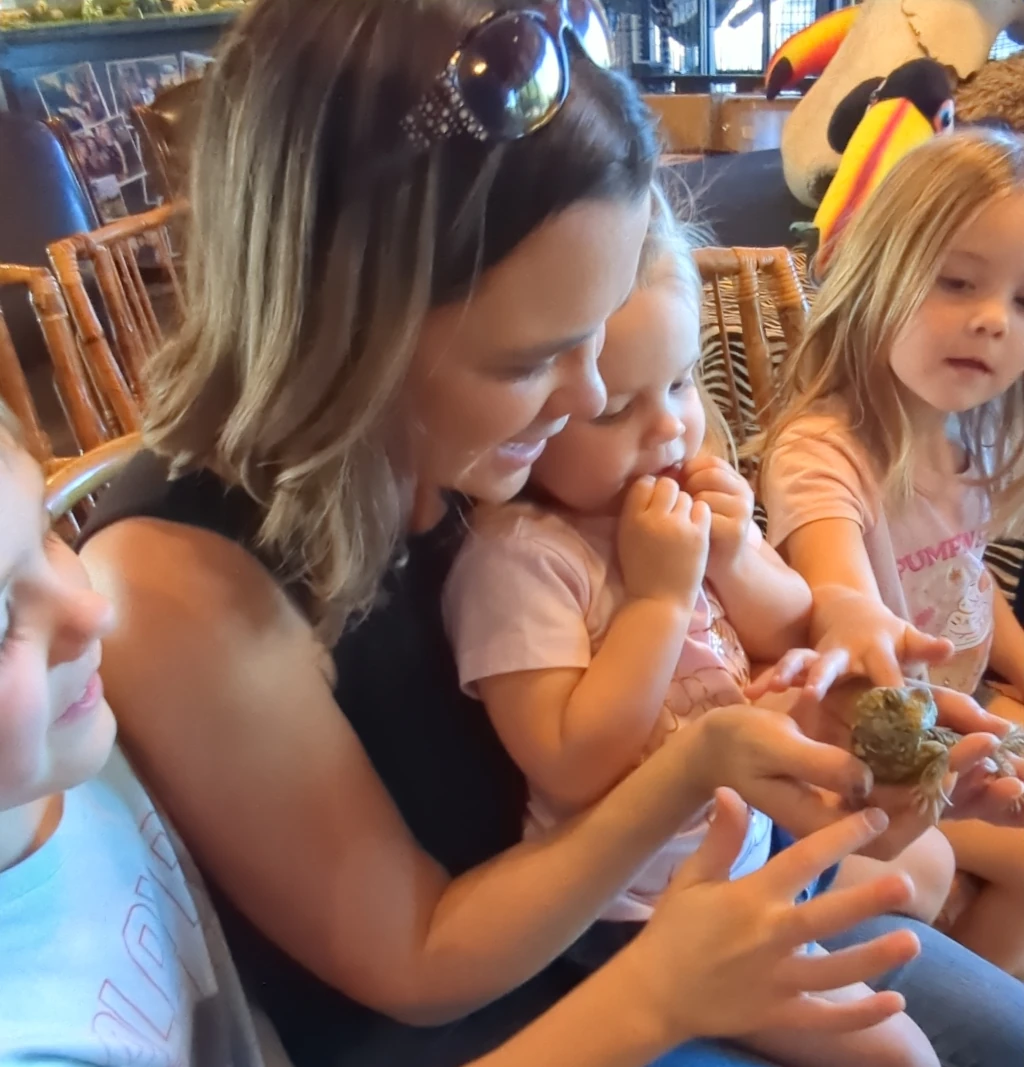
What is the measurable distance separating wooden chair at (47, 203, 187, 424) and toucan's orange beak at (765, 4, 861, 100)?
1.96 meters

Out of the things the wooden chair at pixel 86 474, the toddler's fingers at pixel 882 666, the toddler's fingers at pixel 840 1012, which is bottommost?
the toddler's fingers at pixel 840 1012

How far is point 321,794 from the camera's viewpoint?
69 cm

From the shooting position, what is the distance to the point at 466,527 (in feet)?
2.68

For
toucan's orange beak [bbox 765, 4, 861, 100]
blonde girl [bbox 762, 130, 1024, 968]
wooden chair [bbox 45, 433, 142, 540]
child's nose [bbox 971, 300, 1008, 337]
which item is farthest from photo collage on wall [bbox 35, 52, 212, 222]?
child's nose [bbox 971, 300, 1008, 337]

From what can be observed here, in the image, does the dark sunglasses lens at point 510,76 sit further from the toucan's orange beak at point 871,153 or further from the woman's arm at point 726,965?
the toucan's orange beak at point 871,153

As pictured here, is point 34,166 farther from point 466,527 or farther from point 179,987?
point 179,987

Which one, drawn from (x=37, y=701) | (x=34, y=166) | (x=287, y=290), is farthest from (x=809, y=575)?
(x=34, y=166)

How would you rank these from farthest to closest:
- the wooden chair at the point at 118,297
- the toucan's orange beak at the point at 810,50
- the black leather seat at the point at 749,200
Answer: the toucan's orange beak at the point at 810,50 → the black leather seat at the point at 749,200 → the wooden chair at the point at 118,297

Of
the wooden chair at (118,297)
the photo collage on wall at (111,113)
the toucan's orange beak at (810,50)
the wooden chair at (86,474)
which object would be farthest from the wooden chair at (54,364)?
the photo collage on wall at (111,113)

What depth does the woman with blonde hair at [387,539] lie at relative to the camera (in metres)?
0.59

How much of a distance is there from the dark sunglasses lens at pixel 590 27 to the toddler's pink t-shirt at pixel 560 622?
1.07 feet


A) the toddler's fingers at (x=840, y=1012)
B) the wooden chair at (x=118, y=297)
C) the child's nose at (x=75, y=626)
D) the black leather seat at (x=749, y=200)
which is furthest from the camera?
the black leather seat at (x=749, y=200)

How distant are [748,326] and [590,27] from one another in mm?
714

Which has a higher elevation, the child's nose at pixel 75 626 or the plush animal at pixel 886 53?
the child's nose at pixel 75 626
